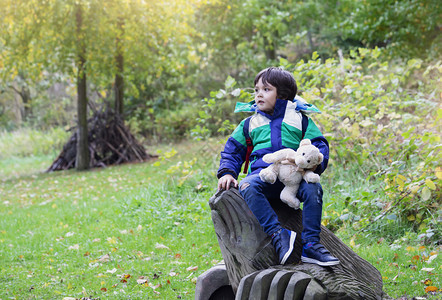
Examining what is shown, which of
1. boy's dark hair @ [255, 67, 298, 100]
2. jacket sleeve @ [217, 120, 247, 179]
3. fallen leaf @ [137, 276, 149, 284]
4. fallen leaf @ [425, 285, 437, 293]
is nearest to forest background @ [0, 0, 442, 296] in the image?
fallen leaf @ [425, 285, 437, 293]

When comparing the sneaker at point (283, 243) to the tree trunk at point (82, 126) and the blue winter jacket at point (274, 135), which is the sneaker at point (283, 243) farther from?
the tree trunk at point (82, 126)

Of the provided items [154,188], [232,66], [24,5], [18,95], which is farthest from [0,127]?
[154,188]

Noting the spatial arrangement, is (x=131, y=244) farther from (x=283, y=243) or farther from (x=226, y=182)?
(x=283, y=243)

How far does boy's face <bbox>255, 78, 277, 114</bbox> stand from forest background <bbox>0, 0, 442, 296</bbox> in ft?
5.06

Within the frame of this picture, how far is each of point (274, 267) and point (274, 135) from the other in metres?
0.84

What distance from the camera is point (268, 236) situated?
9.20 ft

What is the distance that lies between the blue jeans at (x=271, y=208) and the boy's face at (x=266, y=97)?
1.72ft

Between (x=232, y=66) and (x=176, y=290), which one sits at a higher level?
(x=232, y=66)

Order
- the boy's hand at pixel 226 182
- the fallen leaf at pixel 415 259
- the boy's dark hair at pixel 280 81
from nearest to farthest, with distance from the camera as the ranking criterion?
the boy's hand at pixel 226 182 < the boy's dark hair at pixel 280 81 < the fallen leaf at pixel 415 259

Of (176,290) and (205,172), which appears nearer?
(176,290)

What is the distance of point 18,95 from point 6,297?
27.5 meters

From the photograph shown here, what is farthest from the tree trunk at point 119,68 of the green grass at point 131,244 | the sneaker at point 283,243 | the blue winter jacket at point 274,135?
the sneaker at point 283,243

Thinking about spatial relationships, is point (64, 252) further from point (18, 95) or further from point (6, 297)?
point (18, 95)

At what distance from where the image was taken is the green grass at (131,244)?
14.8 feet
